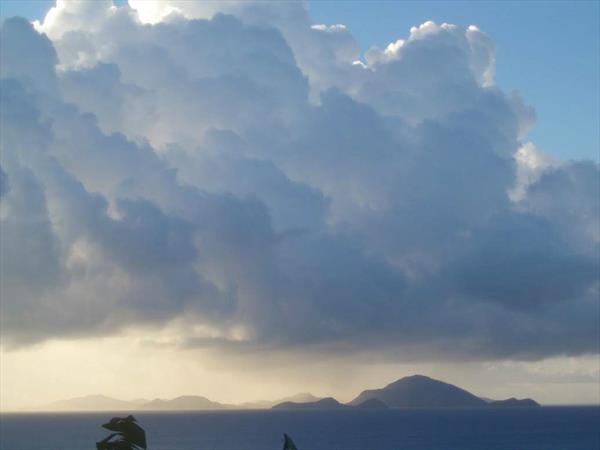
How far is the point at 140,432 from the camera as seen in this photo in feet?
59.2

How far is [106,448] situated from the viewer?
18453mm

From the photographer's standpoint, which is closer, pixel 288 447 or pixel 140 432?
pixel 140 432

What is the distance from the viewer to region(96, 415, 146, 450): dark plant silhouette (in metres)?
18.1

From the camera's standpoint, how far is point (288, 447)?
19453 mm

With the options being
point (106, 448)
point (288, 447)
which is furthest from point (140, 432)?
point (288, 447)

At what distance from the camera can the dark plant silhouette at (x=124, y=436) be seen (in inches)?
712

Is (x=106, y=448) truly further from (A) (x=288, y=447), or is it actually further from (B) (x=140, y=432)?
(A) (x=288, y=447)

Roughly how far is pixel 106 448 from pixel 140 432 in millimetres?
1130

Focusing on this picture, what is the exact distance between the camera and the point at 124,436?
1819cm

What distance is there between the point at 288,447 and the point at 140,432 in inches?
152
